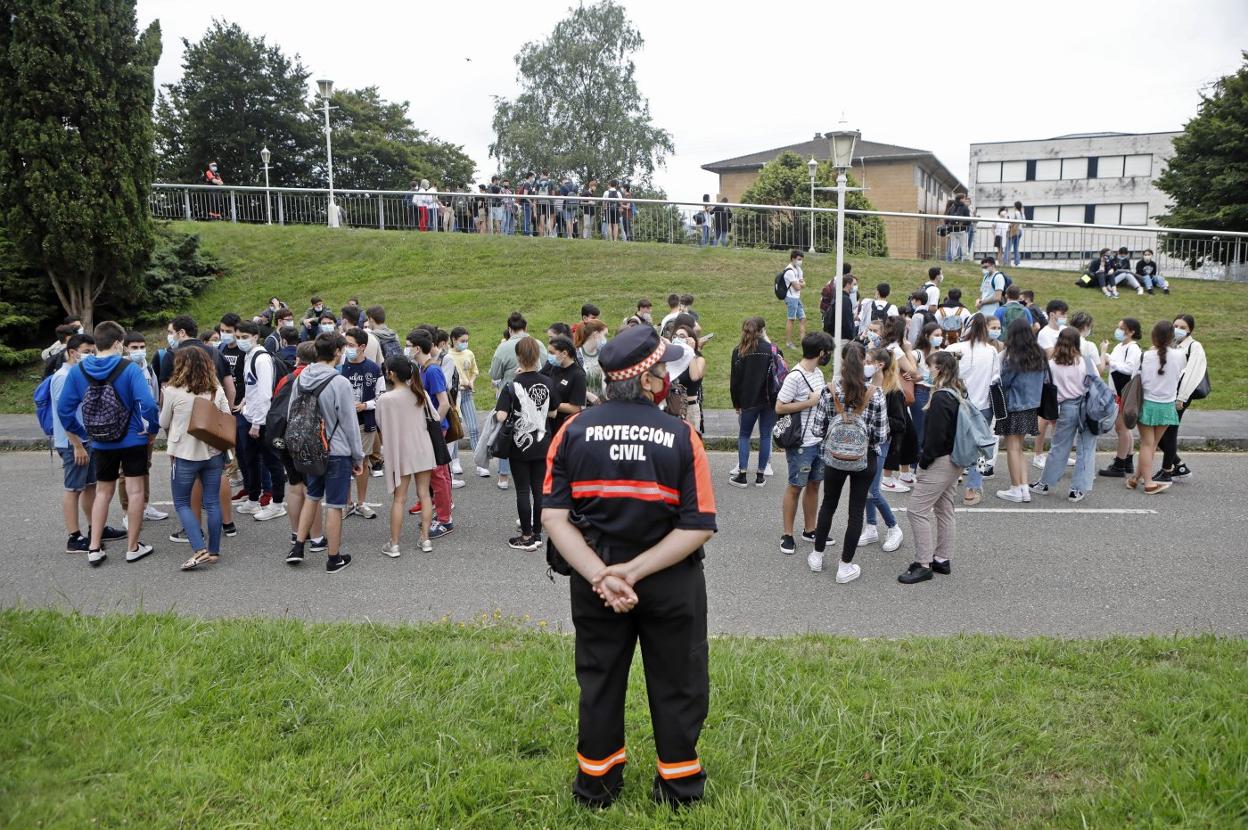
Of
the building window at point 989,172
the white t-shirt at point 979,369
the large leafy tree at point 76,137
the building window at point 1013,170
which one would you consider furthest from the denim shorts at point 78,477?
the building window at point 1013,170

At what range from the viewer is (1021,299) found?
42.4ft

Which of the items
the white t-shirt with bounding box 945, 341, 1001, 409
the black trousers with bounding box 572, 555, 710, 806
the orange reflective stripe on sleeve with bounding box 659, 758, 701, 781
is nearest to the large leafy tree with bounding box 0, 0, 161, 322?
the white t-shirt with bounding box 945, 341, 1001, 409

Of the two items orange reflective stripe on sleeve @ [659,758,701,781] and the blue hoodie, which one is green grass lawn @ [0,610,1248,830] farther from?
the blue hoodie

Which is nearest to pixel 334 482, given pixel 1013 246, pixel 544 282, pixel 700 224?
pixel 544 282

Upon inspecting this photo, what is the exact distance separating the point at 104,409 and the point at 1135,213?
72310 millimetres

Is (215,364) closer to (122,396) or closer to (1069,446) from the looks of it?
(122,396)

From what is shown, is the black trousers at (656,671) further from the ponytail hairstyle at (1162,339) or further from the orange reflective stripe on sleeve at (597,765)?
the ponytail hairstyle at (1162,339)

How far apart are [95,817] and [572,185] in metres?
26.4

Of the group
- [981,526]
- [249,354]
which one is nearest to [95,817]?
[249,354]

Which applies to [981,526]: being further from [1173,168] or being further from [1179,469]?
[1173,168]

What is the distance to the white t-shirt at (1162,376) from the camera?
352 inches

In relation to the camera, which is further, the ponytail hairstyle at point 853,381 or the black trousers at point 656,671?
the ponytail hairstyle at point 853,381

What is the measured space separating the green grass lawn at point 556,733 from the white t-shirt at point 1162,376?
500 cm

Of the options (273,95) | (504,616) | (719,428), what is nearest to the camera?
(504,616)
